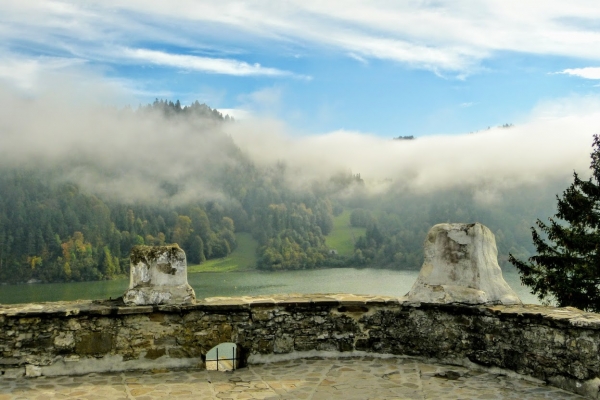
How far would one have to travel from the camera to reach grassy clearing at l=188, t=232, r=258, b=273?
9912 cm

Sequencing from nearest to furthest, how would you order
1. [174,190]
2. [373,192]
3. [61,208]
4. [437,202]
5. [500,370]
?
[500,370], [61,208], [437,202], [174,190], [373,192]

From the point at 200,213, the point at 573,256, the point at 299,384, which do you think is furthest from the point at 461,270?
the point at 200,213

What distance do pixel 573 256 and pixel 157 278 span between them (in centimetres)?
1590

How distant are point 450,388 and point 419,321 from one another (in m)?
1.23

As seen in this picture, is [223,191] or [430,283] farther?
[223,191]

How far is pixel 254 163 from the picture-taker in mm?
180875

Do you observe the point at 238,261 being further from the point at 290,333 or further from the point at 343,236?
the point at 290,333

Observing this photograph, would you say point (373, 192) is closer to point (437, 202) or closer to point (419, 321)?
point (437, 202)

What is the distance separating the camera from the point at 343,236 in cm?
12838

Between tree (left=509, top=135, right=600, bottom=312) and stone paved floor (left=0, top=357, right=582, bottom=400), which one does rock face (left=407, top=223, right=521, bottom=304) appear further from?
tree (left=509, top=135, right=600, bottom=312)

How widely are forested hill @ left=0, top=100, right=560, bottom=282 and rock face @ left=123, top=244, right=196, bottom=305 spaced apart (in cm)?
6336

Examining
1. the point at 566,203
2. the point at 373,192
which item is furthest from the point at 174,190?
the point at 566,203

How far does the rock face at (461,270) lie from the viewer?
265 inches

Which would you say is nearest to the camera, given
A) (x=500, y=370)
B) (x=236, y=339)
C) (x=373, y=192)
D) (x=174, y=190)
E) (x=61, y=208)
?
(x=500, y=370)
